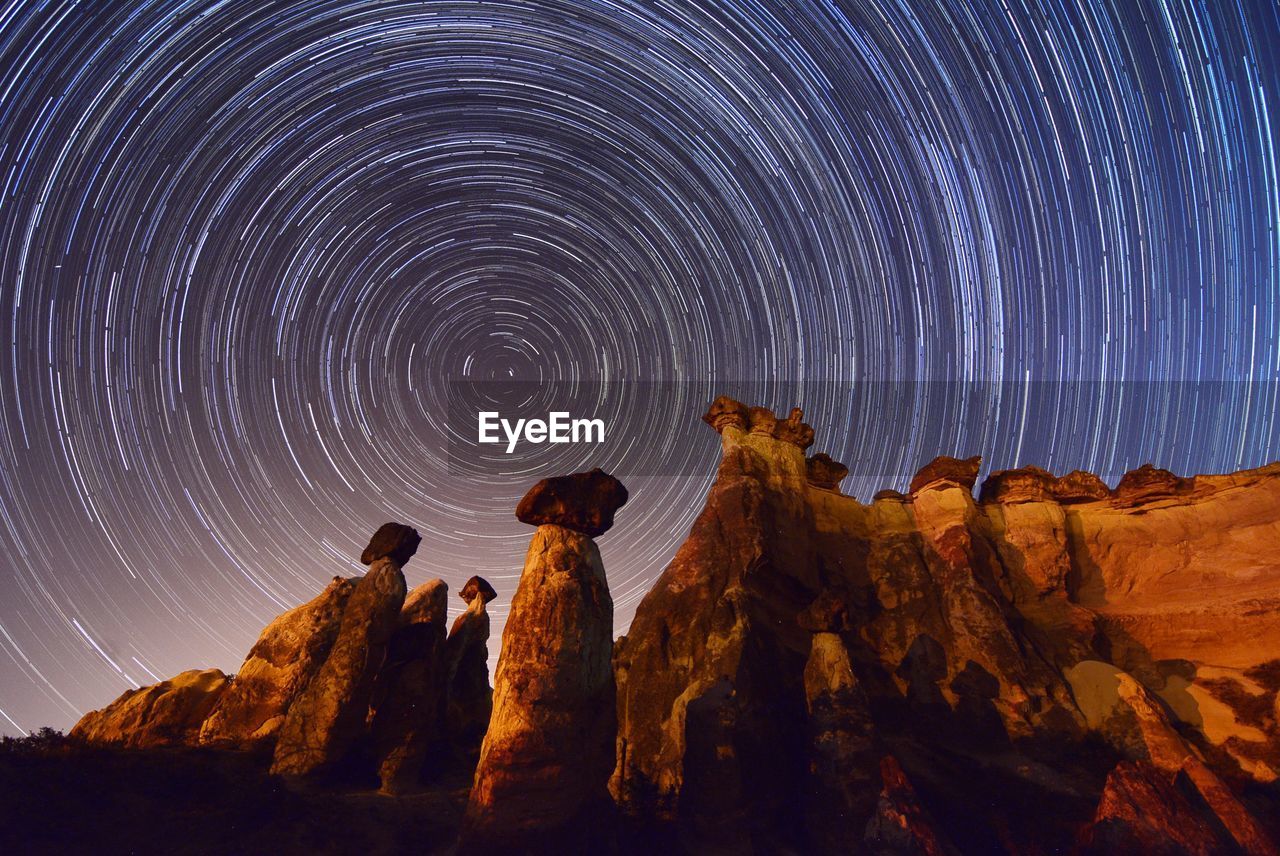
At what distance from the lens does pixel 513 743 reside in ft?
39.2

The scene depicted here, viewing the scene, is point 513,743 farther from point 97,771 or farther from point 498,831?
point 97,771

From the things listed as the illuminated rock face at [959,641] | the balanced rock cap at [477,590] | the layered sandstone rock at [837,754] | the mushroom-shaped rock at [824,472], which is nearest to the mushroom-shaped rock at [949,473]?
the illuminated rock face at [959,641]

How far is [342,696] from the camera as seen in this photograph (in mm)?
16469

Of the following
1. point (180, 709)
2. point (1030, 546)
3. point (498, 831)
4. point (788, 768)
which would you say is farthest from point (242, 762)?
point (1030, 546)

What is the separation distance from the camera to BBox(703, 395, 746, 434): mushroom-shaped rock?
32750mm

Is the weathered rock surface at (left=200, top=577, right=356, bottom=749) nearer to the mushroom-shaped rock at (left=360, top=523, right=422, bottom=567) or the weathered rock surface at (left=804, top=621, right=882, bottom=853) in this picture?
the mushroom-shaped rock at (left=360, top=523, right=422, bottom=567)

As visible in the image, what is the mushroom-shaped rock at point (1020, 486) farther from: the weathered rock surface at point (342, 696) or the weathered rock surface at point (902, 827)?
the weathered rock surface at point (342, 696)

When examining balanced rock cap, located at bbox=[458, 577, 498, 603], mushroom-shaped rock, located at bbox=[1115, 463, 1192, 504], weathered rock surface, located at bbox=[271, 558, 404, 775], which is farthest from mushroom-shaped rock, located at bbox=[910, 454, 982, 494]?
weathered rock surface, located at bbox=[271, 558, 404, 775]

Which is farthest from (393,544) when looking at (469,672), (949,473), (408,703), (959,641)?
(949,473)

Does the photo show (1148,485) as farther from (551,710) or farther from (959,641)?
(551,710)

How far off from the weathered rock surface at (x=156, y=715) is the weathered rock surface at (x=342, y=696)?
5.42 meters

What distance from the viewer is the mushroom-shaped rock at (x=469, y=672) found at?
72.7 ft

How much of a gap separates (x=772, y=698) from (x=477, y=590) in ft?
42.5

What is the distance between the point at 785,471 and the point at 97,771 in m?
26.2
